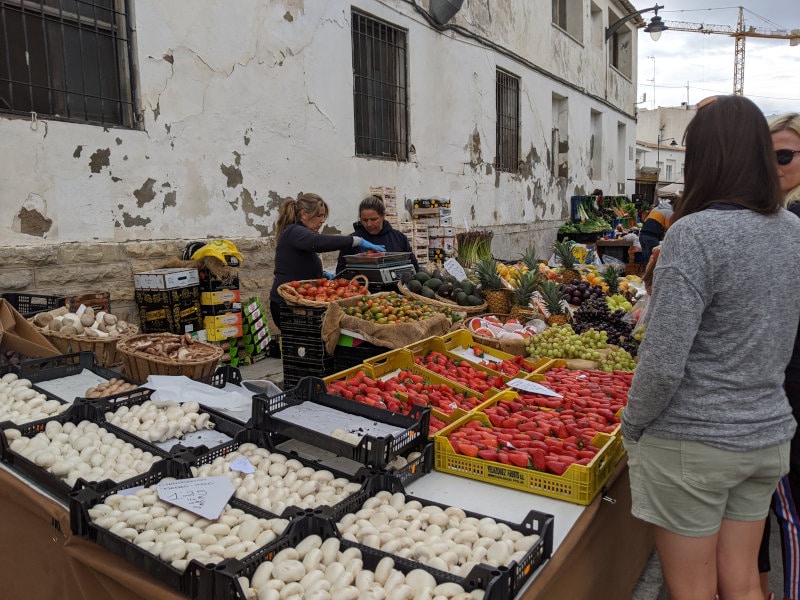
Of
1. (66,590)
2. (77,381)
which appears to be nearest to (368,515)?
(66,590)

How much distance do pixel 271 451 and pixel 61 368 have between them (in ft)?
6.10

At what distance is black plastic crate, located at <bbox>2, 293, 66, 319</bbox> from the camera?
4980 mm

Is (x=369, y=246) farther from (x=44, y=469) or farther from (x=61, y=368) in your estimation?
(x=44, y=469)

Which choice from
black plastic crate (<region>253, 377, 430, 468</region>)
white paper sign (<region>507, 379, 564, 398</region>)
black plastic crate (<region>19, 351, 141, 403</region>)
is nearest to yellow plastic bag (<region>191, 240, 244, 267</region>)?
black plastic crate (<region>19, 351, 141, 403</region>)

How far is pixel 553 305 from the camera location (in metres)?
5.73

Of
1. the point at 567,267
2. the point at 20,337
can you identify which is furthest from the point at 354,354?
the point at 567,267

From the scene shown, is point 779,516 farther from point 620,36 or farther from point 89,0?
point 620,36

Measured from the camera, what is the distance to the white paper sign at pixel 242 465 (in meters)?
2.48

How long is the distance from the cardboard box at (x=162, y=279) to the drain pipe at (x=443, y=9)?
6.92 metres

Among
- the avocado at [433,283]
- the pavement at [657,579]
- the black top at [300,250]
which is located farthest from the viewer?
the avocado at [433,283]

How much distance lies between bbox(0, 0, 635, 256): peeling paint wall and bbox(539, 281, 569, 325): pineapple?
372 cm

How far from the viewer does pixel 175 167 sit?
258 inches

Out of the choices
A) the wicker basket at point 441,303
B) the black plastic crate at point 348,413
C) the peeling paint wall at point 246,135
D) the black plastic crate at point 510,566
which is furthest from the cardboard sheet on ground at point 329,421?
the peeling paint wall at point 246,135

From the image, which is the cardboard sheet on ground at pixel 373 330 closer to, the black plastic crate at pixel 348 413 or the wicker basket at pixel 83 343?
the black plastic crate at pixel 348 413
